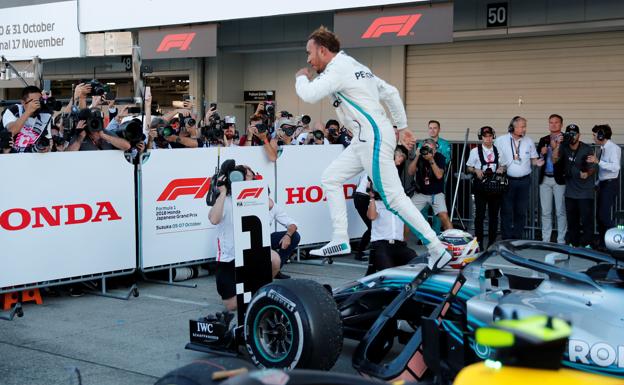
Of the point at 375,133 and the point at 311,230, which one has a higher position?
the point at 375,133

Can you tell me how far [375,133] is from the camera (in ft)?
22.0

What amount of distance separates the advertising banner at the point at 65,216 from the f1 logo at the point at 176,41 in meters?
9.23

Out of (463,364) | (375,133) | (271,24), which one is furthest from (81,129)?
(271,24)

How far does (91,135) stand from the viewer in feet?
33.6

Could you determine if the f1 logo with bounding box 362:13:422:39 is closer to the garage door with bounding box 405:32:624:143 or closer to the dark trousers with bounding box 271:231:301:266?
the garage door with bounding box 405:32:624:143

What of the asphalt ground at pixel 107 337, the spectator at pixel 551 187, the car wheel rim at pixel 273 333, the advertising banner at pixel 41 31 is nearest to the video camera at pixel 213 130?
the asphalt ground at pixel 107 337

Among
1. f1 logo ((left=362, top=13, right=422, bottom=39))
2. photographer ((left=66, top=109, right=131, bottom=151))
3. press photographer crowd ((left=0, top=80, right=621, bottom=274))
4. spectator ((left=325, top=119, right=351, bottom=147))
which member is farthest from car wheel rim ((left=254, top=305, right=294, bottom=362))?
f1 logo ((left=362, top=13, right=422, bottom=39))

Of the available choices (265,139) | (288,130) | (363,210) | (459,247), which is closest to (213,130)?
(265,139)

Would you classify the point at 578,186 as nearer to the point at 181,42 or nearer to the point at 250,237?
the point at 250,237

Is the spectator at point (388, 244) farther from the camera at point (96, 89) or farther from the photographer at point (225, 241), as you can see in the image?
the camera at point (96, 89)

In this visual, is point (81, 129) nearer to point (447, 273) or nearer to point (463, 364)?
point (447, 273)

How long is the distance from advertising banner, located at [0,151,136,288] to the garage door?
886 centimetres

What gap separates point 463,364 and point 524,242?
1.06m

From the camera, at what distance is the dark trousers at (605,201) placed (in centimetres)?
1295
